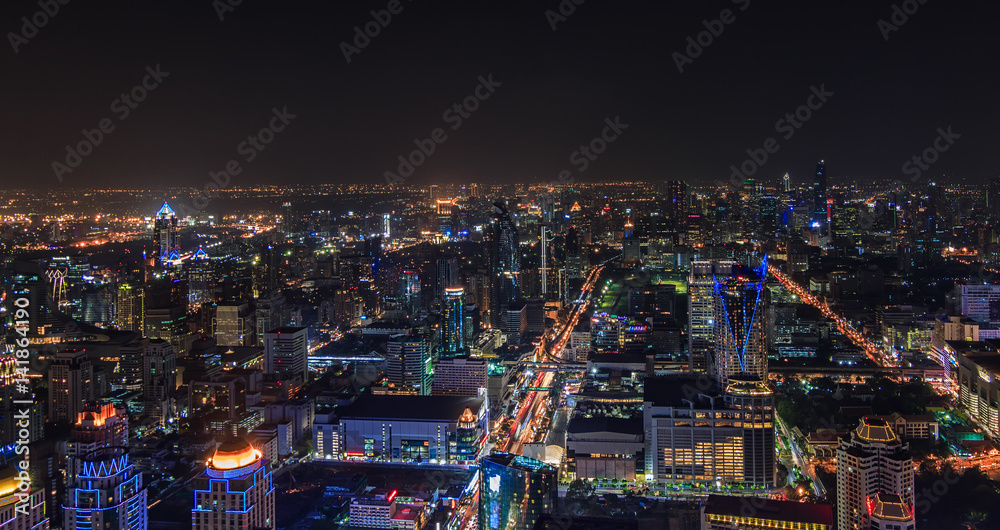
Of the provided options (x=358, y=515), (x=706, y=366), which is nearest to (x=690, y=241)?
(x=706, y=366)

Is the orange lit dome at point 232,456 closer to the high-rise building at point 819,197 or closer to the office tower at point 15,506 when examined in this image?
the office tower at point 15,506

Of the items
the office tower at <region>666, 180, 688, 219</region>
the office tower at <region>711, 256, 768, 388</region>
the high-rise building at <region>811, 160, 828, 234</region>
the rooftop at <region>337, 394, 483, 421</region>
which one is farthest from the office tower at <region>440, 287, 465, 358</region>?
the high-rise building at <region>811, 160, 828, 234</region>

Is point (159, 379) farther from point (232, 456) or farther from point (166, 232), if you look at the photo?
point (166, 232)

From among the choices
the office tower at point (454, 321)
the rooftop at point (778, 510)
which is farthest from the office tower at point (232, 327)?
the rooftop at point (778, 510)

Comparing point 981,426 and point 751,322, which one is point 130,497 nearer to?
point 751,322

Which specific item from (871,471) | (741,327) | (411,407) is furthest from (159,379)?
(871,471)

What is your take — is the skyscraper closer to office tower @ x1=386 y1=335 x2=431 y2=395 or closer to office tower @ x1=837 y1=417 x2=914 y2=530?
office tower @ x1=386 y1=335 x2=431 y2=395
